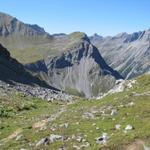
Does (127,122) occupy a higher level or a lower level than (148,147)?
higher

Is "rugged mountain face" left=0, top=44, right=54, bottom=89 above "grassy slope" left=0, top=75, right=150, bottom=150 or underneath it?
above

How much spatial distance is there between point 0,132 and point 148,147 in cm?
1888

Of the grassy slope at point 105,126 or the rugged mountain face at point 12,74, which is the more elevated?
the rugged mountain face at point 12,74

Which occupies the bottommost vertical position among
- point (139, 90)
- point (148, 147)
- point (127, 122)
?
point (148, 147)

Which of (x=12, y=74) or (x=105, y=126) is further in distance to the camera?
(x=12, y=74)

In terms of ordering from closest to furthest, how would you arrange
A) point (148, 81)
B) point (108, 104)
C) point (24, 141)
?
1. point (24, 141)
2. point (108, 104)
3. point (148, 81)

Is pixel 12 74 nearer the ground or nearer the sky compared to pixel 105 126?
nearer the sky

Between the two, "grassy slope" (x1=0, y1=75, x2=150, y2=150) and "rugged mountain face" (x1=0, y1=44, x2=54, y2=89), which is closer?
"grassy slope" (x1=0, y1=75, x2=150, y2=150)

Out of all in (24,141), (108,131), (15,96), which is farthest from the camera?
(15,96)

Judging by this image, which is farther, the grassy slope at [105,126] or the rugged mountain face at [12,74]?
the rugged mountain face at [12,74]

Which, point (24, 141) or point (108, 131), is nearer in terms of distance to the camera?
point (108, 131)

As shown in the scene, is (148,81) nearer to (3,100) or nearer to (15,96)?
(3,100)

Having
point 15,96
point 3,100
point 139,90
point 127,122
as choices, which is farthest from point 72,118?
point 15,96

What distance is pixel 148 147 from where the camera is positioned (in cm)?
2550
